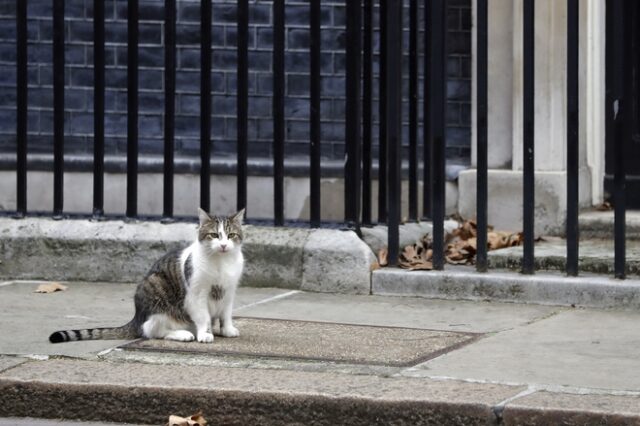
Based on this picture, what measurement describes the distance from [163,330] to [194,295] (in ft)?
0.73

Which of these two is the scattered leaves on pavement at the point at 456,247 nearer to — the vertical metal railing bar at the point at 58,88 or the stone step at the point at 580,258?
the stone step at the point at 580,258

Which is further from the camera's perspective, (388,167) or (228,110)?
(228,110)

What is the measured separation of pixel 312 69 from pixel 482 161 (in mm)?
1115

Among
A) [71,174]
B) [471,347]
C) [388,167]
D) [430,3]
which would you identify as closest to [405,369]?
[471,347]

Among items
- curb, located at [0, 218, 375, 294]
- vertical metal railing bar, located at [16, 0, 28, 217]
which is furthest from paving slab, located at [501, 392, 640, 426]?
vertical metal railing bar, located at [16, 0, 28, 217]

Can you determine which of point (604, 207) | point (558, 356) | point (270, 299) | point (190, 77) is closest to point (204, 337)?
point (270, 299)

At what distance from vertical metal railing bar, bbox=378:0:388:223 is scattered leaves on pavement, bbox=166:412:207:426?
3.20 m

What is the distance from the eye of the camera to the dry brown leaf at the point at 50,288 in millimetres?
8062

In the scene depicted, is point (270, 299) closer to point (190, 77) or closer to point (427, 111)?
point (427, 111)

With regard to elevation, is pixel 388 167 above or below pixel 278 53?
below

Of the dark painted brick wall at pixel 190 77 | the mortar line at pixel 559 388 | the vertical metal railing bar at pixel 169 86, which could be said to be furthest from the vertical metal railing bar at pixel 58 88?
the mortar line at pixel 559 388

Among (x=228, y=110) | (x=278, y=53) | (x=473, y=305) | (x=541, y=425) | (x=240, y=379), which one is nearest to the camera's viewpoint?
(x=541, y=425)

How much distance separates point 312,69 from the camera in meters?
8.15

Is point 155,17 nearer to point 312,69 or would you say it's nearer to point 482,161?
point 312,69
